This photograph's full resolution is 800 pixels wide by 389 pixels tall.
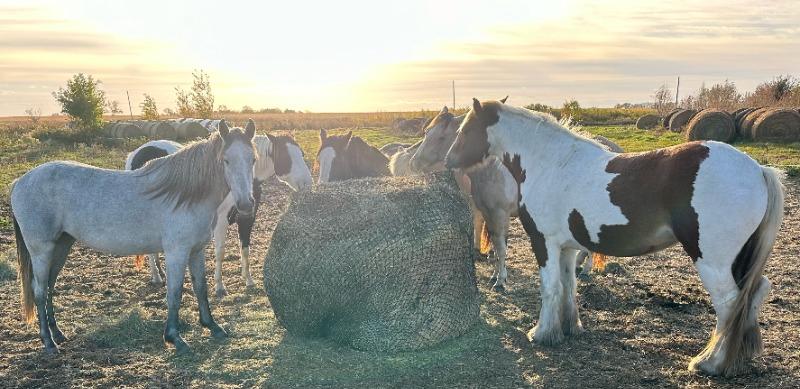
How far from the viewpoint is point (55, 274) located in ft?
16.8

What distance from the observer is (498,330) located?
16.2ft

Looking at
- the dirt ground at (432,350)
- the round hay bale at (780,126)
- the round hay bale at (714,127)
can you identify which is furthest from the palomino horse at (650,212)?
the round hay bale at (780,126)

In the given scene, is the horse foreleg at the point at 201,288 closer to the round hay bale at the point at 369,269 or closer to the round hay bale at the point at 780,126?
the round hay bale at the point at 369,269

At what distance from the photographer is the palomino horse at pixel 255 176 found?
6191 millimetres

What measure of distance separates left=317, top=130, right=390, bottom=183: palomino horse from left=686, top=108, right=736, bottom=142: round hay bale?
55.9ft

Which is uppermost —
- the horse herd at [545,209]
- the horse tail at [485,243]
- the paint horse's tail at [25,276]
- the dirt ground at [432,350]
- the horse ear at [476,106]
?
the horse ear at [476,106]

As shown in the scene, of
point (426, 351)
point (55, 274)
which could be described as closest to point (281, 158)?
point (55, 274)

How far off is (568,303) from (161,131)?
28.3 metres

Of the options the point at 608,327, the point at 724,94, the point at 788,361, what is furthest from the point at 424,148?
the point at 724,94

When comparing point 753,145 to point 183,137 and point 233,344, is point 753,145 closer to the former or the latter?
point 233,344

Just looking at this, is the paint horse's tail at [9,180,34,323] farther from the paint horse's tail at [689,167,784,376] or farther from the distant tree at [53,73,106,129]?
the distant tree at [53,73,106,129]

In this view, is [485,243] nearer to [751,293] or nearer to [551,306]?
[551,306]

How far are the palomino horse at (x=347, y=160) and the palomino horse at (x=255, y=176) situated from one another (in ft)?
1.54

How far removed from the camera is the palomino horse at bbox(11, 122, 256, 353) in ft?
15.2
